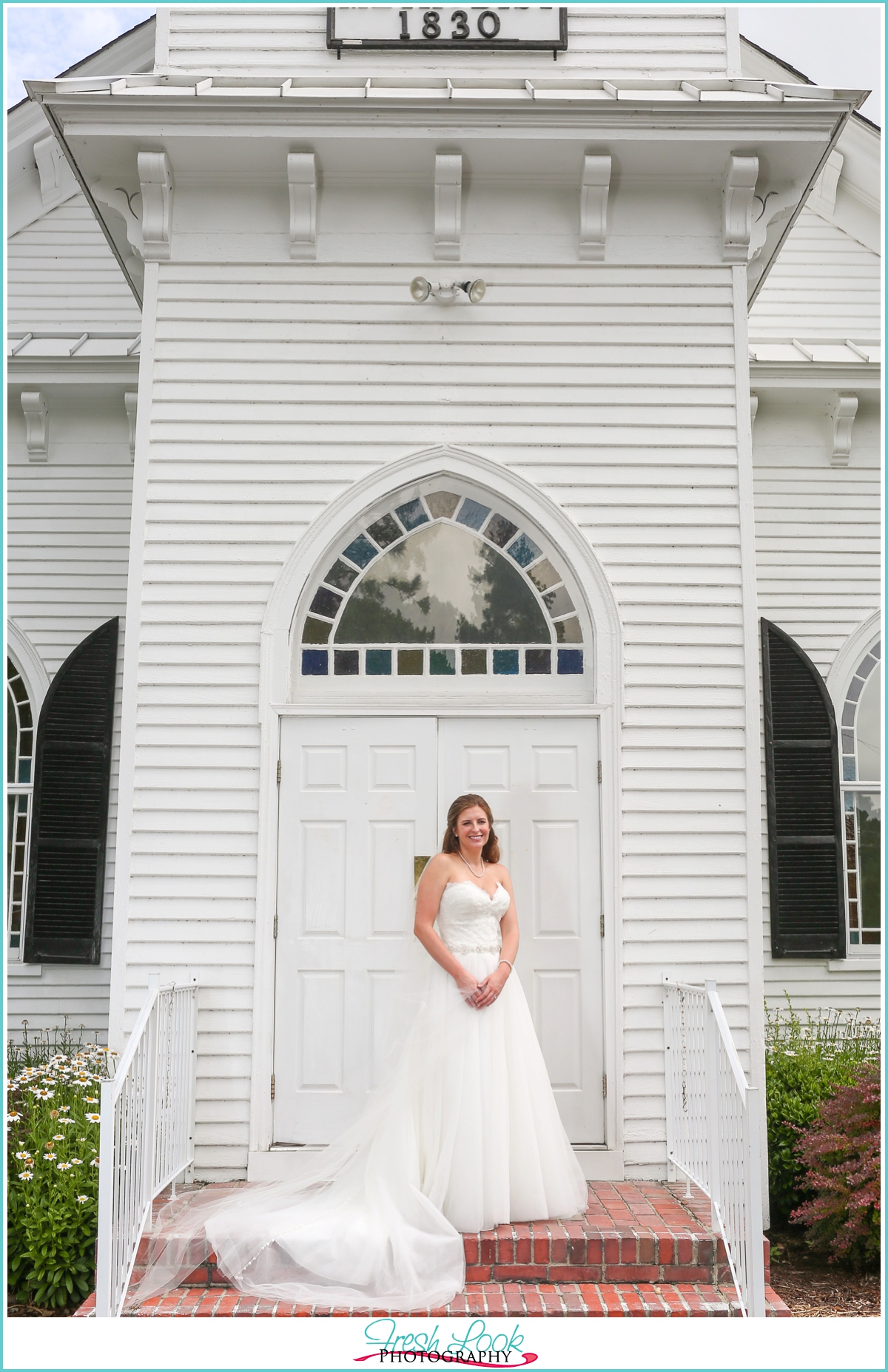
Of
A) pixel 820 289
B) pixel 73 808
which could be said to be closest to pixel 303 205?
pixel 73 808

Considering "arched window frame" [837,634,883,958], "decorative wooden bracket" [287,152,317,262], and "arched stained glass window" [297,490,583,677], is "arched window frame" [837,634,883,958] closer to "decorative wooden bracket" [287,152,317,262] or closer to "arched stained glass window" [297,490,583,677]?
"arched stained glass window" [297,490,583,677]

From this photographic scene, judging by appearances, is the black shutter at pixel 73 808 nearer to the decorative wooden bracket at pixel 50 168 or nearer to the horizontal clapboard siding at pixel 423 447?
the horizontal clapboard siding at pixel 423 447

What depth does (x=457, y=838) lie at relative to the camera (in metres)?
5.25

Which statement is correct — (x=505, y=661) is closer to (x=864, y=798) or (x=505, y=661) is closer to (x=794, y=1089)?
(x=794, y=1089)

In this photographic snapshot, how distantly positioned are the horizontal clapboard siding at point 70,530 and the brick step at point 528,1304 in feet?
12.6

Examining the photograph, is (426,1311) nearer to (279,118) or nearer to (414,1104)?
(414,1104)

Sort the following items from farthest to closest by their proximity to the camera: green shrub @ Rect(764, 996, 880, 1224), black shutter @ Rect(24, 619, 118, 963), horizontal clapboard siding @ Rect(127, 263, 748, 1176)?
black shutter @ Rect(24, 619, 118, 963)
green shrub @ Rect(764, 996, 880, 1224)
horizontal clapboard siding @ Rect(127, 263, 748, 1176)

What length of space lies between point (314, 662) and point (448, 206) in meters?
2.56

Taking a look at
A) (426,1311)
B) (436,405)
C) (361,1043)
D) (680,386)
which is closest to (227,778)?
(361,1043)

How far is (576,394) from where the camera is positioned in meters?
6.03

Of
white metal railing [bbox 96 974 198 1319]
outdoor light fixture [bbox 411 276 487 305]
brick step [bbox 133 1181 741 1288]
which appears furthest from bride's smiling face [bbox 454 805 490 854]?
outdoor light fixture [bbox 411 276 487 305]

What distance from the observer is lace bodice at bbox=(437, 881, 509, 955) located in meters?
5.07

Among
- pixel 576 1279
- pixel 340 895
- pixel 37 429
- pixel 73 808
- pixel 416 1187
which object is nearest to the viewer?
pixel 576 1279

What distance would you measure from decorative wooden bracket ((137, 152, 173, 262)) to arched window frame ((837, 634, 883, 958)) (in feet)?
17.7
